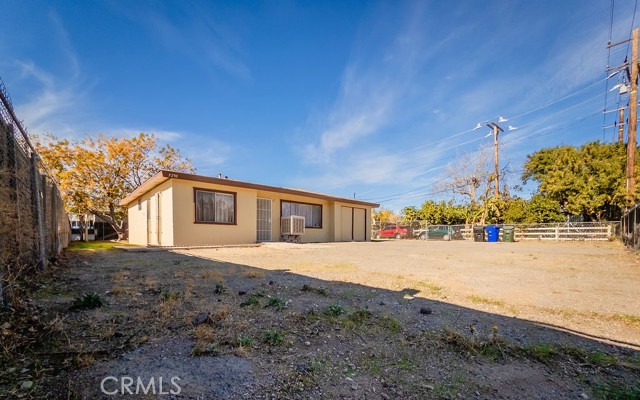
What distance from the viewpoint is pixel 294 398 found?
155cm

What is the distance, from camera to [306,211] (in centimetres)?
1574

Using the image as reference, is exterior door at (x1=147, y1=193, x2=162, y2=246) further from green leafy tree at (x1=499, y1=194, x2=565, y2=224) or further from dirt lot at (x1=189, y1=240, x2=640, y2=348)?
green leafy tree at (x1=499, y1=194, x2=565, y2=224)

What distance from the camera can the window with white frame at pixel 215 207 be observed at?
11113mm

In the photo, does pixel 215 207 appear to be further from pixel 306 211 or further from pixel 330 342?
pixel 330 342

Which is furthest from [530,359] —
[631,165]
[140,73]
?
[631,165]

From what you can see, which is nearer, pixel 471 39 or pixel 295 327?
pixel 295 327

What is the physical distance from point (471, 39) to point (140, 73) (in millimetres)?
13922

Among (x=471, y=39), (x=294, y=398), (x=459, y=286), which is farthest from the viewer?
(x=471, y=39)

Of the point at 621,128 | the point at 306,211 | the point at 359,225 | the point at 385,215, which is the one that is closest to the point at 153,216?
the point at 306,211

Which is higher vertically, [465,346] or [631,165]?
[631,165]

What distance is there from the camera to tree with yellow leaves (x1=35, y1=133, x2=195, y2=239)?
17.0m

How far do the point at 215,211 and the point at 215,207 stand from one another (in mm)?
167

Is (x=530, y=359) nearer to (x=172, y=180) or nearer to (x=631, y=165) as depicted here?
(x=172, y=180)

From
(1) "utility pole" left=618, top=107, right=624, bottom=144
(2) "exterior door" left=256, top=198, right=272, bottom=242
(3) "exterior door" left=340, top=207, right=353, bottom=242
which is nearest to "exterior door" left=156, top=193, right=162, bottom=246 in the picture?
(2) "exterior door" left=256, top=198, right=272, bottom=242
